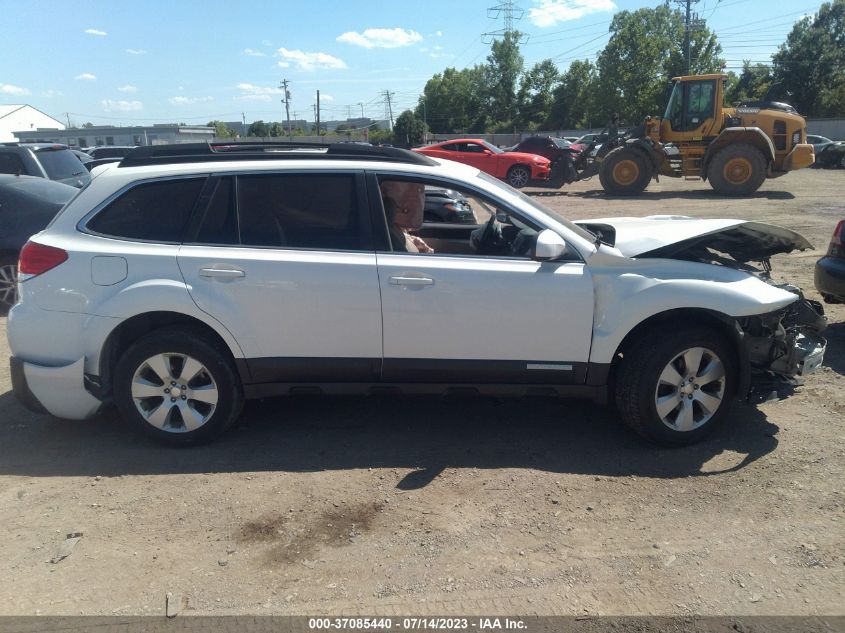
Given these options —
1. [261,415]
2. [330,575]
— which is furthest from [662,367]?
[261,415]

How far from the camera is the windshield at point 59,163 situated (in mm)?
10289

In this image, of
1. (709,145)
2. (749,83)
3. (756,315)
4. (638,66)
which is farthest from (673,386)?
(638,66)

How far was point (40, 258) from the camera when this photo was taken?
4.05 meters

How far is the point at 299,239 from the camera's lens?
411 cm

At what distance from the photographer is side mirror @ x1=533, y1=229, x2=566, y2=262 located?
389 centimetres

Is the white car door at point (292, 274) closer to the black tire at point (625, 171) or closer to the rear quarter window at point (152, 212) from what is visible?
the rear quarter window at point (152, 212)

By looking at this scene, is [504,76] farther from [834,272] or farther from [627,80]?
[834,272]

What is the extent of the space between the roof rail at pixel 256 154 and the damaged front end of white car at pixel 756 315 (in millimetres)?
1495

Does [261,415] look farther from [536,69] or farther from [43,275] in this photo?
[536,69]

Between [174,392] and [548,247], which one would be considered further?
[174,392]

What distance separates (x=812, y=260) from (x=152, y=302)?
8943 millimetres

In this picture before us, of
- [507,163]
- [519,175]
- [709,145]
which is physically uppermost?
[709,145]

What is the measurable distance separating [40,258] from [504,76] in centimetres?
8790

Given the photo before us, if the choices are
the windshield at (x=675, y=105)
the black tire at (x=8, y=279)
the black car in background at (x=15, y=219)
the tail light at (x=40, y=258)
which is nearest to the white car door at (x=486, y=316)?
the tail light at (x=40, y=258)
